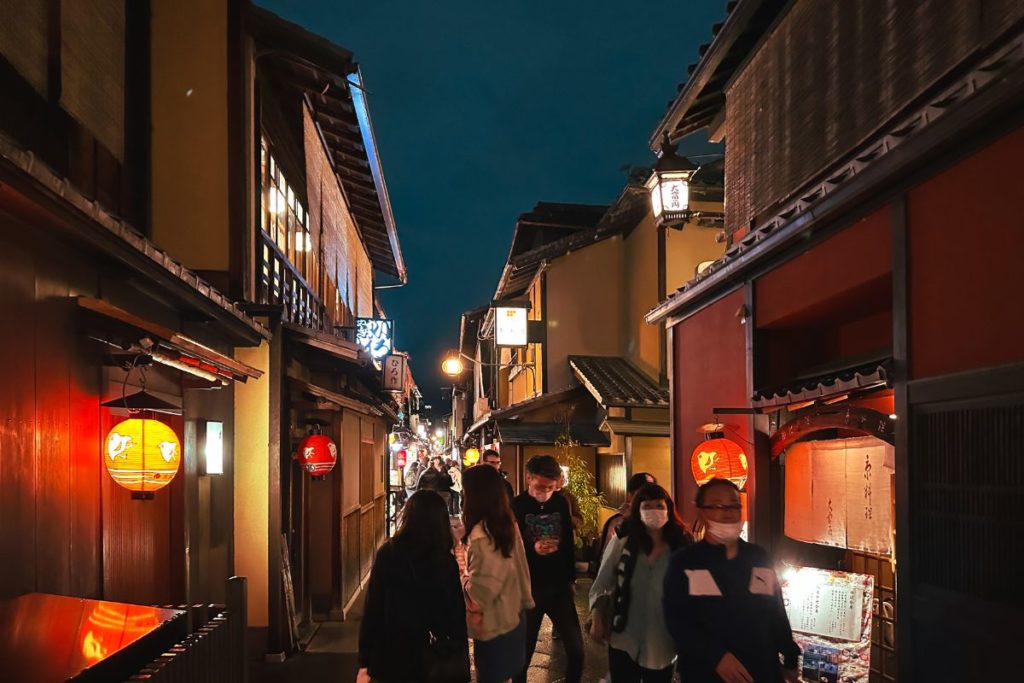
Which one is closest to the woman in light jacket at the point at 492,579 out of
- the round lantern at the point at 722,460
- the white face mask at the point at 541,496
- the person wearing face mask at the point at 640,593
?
the person wearing face mask at the point at 640,593

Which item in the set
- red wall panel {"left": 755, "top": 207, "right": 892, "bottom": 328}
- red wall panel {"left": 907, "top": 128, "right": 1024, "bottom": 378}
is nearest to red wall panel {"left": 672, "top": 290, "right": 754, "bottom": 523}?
red wall panel {"left": 755, "top": 207, "right": 892, "bottom": 328}

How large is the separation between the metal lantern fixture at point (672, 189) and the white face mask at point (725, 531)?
7402mm

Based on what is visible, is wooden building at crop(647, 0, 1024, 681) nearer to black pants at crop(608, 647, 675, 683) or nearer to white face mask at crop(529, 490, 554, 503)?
black pants at crop(608, 647, 675, 683)

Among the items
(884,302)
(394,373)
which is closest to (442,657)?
(884,302)

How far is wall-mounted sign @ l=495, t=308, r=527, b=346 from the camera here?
2170cm

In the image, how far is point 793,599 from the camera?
688 centimetres

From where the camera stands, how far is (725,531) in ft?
16.0

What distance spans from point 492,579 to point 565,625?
5.01ft

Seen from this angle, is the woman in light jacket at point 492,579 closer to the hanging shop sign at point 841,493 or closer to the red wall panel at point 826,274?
the hanging shop sign at point 841,493

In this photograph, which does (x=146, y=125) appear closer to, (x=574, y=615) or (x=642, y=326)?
(x=574, y=615)

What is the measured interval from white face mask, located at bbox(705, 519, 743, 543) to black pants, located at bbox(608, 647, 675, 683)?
144 centimetres

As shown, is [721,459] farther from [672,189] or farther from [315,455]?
[315,455]

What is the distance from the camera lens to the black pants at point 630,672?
18.7 feet

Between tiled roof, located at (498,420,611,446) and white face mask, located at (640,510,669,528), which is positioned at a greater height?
white face mask, located at (640,510,669,528)
